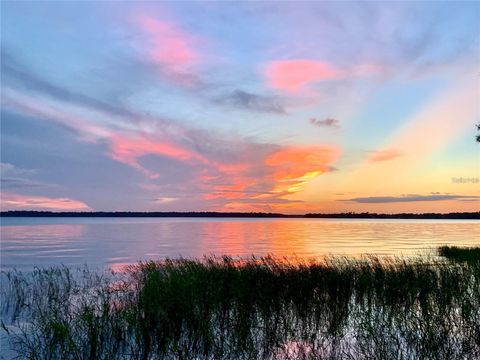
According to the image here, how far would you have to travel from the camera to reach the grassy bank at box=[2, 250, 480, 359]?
33.1ft

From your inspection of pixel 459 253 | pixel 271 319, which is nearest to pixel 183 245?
pixel 459 253

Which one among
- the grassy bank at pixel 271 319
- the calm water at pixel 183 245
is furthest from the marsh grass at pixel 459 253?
the grassy bank at pixel 271 319

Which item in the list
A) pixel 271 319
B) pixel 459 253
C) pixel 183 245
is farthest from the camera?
pixel 183 245

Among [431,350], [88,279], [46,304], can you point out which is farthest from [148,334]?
[88,279]

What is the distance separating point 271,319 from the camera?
1260 cm

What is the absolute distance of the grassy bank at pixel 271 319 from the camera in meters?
10.1

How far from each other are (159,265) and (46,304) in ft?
21.5

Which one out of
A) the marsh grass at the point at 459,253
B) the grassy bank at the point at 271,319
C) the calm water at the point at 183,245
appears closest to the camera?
the grassy bank at the point at 271,319

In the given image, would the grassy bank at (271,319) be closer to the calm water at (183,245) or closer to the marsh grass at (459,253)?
the marsh grass at (459,253)

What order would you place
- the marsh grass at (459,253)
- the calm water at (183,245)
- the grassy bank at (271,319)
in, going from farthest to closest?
the calm water at (183,245) → the marsh grass at (459,253) → the grassy bank at (271,319)

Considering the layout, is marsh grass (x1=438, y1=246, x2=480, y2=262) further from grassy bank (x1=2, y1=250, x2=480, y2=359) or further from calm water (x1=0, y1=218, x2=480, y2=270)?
grassy bank (x1=2, y1=250, x2=480, y2=359)

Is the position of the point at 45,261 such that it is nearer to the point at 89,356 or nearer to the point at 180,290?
the point at 180,290

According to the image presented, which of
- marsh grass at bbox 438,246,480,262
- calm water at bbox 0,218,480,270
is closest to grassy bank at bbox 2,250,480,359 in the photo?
marsh grass at bbox 438,246,480,262

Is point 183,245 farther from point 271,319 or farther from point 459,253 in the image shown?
point 271,319
